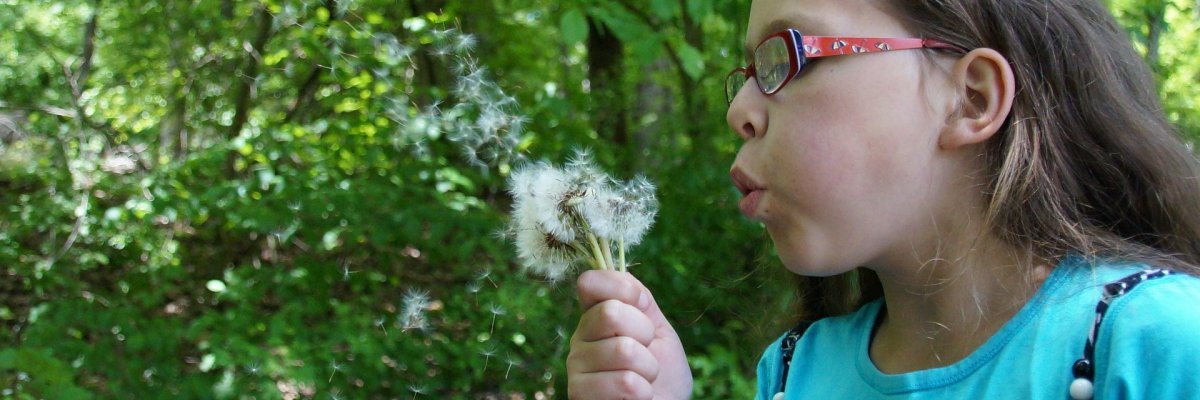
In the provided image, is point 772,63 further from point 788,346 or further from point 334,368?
point 334,368

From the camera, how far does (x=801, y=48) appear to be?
1.16 metres

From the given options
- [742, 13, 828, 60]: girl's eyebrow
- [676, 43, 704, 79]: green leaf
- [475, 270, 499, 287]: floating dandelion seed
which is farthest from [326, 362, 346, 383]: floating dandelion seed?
[742, 13, 828, 60]: girl's eyebrow

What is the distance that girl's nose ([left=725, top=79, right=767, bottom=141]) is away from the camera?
120 cm

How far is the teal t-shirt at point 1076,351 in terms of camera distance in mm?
932

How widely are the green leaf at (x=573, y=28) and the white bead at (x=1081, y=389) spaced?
6.89 ft

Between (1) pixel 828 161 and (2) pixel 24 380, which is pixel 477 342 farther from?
(1) pixel 828 161

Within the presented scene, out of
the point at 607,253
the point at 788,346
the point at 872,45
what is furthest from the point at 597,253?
the point at 872,45

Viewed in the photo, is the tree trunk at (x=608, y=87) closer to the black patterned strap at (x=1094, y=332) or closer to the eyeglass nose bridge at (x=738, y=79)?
the eyeglass nose bridge at (x=738, y=79)

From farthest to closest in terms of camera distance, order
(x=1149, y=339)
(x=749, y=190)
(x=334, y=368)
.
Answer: (x=334, y=368) < (x=749, y=190) < (x=1149, y=339)

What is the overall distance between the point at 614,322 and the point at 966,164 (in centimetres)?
52

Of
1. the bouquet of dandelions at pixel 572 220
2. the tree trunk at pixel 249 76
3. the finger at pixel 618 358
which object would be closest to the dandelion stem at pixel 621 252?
the bouquet of dandelions at pixel 572 220

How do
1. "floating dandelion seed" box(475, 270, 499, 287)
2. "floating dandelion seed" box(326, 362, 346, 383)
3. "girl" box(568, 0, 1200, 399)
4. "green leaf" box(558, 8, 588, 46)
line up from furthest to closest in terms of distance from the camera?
1. "floating dandelion seed" box(326, 362, 346, 383)
2. "green leaf" box(558, 8, 588, 46)
3. "floating dandelion seed" box(475, 270, 499, 287)
4. "girl" box(568, 0, 1200, 399)

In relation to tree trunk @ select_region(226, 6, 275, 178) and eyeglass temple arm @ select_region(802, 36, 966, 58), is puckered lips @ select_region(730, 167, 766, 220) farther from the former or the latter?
tree trunk @ select_region(226, 6, 275, 178)

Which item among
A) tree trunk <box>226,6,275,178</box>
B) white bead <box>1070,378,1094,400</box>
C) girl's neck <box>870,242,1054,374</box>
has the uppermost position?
white bead <box>1070,378,1094,400</box>
